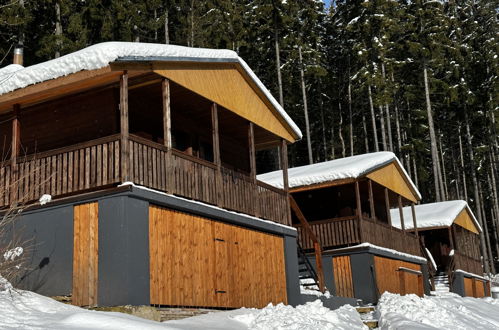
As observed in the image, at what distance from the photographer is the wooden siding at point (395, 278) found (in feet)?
77.3

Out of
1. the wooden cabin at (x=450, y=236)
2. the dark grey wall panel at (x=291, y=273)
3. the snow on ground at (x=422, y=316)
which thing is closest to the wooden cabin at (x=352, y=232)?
the snow on ground at (x=422, y=316)

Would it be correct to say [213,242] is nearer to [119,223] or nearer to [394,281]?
[119,223]

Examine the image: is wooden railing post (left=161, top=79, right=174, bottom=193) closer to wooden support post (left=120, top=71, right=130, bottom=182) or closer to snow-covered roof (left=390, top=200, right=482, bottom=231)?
wooden support post (left=120, top=71, right=130, bottom=182)

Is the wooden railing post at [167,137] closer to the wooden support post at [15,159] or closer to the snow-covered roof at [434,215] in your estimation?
the wooden support post at [15,159]

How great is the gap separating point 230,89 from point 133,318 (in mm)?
8641

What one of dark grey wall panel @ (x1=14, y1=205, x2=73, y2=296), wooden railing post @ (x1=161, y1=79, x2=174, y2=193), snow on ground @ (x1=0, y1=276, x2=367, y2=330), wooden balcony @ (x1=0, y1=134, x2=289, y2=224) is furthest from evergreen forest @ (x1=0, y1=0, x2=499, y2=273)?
snow on ground @ (x1=0, y1=276, x2=367, y2=330)

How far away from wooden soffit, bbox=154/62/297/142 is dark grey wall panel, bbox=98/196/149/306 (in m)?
3.23

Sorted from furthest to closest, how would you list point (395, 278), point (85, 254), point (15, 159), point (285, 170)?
1. point (395, 278)
2. point (285, 170)
3. point (15, 159)
4. point (85, 254)

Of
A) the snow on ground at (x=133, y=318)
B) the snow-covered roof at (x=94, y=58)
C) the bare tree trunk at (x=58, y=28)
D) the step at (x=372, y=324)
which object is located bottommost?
the step at (x=372, y=324)

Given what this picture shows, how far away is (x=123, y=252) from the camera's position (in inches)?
470

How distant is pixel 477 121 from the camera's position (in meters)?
53.3

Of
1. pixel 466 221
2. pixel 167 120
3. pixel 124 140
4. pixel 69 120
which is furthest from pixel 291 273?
pixel 466 221

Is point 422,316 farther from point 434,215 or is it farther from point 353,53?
point 353,53

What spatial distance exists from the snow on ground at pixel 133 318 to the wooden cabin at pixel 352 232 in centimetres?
618
